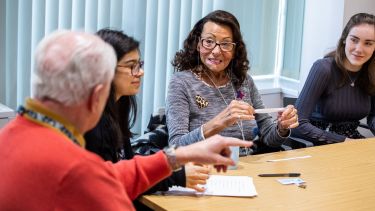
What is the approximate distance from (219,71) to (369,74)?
3.34ft

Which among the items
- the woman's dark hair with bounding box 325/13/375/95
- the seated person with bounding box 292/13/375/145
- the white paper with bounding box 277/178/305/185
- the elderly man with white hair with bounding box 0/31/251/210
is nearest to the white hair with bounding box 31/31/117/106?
the elderly man with white hair with bounding box 0/31/251/210

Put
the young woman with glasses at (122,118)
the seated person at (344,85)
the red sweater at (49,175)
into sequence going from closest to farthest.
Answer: the red sweater at (49,175) → the young woman with glasses at (122,118) → the seated person at (344,85)

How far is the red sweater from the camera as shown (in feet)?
4.09

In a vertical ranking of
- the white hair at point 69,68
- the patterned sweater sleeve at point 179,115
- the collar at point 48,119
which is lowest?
the patterned sweater sleeve at point 179,115

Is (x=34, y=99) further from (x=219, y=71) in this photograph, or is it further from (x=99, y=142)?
(x=219, y=71)

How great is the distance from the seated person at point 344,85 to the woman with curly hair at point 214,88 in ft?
1.47

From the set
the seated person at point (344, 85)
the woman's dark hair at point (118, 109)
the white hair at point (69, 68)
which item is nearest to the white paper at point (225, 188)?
the woman's dark hair at point (118, 109)

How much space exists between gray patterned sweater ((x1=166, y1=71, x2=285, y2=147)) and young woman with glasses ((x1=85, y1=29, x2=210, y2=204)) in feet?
0.88

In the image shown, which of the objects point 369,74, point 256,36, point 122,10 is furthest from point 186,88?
point 256,36

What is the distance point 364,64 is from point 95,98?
2.51 metres

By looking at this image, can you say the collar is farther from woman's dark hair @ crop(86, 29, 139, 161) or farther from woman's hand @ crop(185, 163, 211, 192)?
woman's hand @ crop(185, 163, 211, 192)

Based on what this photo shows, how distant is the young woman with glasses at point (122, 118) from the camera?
2.04m

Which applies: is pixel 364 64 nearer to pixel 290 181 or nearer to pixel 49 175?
pixel 290 181

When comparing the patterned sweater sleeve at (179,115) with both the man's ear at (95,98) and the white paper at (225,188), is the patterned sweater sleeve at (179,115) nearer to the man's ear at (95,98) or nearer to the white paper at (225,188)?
the white paper at (225,188)
